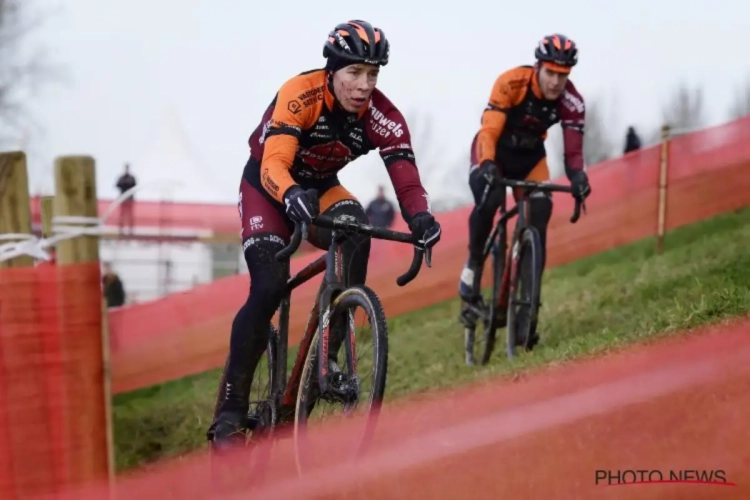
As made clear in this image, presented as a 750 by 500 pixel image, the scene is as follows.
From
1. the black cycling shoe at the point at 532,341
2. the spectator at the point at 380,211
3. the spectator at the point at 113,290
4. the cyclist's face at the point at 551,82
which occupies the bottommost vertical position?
the spectator at the point at 113,290

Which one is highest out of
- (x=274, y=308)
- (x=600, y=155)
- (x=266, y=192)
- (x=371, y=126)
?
(x=371, y=126)

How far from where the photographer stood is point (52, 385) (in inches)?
171

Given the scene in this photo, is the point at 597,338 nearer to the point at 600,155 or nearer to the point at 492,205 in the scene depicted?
the point at 492,205

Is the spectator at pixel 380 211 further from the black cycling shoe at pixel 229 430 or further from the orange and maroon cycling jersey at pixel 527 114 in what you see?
the black cycling shoe at pixel 229 430

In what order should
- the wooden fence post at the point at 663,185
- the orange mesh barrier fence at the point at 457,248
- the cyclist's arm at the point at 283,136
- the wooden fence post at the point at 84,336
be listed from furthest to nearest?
the wooden fence post at the point at 663,185, the orange mesh barrier fence at the point at 457,248, the cyclist's arm at the point at 283,136, the wooden fence post at the point at 84,336

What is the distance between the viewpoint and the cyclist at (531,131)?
725cm

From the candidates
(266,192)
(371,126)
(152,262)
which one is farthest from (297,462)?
(152,262)

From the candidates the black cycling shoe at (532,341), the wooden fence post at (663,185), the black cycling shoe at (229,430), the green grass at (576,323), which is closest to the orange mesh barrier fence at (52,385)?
the black cycling shoe at (229,430)

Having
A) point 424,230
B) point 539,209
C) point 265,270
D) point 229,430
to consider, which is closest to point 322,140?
point 265,270

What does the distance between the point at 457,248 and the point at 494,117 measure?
453cm

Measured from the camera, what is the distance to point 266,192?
4.98m

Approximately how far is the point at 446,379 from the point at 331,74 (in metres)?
3.40

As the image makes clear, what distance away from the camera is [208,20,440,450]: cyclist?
4664 millimetres

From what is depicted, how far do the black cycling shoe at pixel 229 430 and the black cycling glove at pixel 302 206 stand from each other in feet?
3.78
